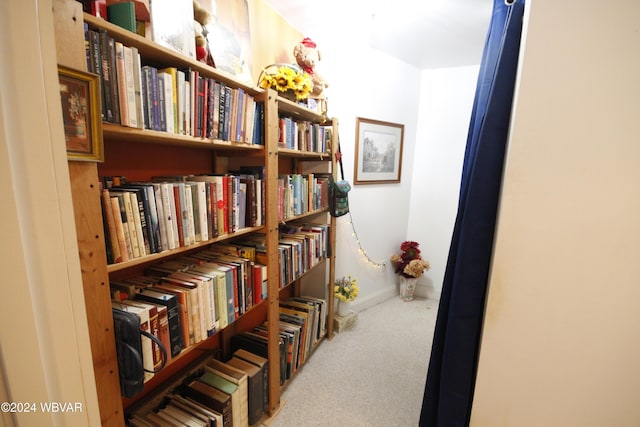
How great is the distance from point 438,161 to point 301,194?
1945mm

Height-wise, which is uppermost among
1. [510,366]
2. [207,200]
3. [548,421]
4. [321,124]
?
[321,124]

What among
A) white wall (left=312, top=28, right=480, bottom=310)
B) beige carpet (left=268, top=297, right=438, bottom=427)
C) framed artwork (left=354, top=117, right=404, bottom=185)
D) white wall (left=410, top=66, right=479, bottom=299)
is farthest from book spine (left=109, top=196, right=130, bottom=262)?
white wall (left=410, top=66, right=479, bottom=299)

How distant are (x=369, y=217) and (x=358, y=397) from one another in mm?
1587

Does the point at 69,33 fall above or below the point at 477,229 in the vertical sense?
above

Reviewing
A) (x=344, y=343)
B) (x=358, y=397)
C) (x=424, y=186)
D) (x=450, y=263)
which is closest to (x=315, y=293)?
(x=344, y=343)

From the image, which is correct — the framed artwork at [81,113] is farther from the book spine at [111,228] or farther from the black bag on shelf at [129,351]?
the black bag on shelf at [129,351]

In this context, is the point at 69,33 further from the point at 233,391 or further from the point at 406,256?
the point at 406,256

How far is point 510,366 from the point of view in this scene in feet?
2.75

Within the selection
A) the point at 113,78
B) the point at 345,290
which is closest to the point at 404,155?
the point at 345,290

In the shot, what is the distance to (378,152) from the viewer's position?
266 cm

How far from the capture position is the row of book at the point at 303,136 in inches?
59.7

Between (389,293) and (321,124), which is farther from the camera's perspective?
(389,293)

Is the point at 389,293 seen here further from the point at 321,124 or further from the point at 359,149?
the point at 321,124

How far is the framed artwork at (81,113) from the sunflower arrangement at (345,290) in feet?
6.50
